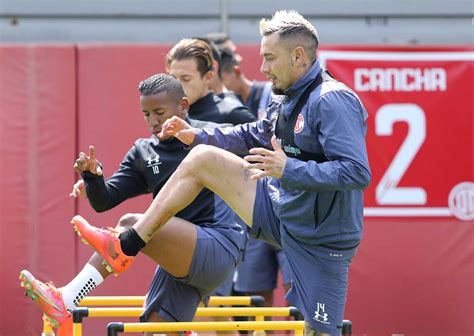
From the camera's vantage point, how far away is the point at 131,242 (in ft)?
15.7

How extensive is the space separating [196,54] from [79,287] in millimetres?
1878

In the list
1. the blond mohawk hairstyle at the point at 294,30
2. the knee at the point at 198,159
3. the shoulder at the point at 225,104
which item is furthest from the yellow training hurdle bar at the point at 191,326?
the shoulder at the point at 225,104

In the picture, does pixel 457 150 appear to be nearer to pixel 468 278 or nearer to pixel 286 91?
pixel 468 278

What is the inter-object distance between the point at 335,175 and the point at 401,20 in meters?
5.16

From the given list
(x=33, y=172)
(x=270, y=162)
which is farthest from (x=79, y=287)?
(x=33, y=172)

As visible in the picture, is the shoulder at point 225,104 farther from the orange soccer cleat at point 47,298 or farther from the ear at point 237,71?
the orange soccer cleat at point 47,298

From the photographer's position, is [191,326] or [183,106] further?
[183,106]

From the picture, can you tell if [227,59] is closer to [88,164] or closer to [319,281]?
[88,164]

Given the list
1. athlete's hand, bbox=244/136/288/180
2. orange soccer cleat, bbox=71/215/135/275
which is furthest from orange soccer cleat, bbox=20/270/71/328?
athlete's hand, bbox=244/136/288/180

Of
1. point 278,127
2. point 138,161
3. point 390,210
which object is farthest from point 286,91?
point 390,210

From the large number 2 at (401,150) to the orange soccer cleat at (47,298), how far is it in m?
3.84

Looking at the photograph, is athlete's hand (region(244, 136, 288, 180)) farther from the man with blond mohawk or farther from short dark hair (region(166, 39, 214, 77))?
short dark hair (region(166, 39, 214, 77))

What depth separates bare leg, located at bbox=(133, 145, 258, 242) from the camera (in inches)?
189

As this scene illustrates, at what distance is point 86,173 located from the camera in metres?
5.26
